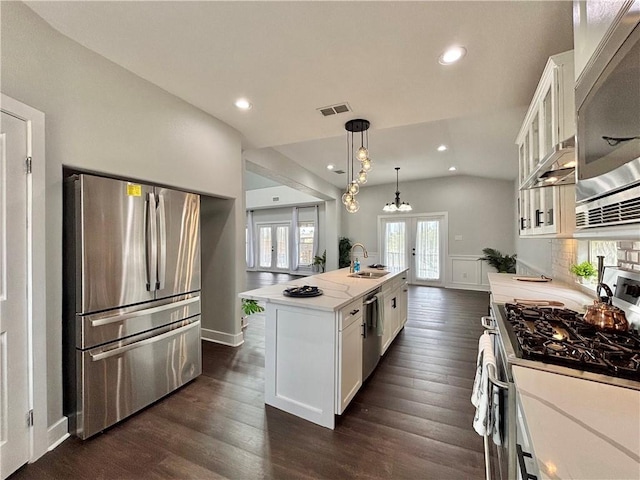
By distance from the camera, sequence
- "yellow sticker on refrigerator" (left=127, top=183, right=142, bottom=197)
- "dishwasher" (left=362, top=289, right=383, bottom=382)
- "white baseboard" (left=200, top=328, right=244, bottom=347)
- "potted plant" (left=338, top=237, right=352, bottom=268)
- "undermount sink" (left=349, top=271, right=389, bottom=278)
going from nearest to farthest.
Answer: "yellow sticker on refrigerator" (left=127, top=183, right=142, bottom=197)
"dishwasher" (left=362, top=289, right=383, bottom=382)
"undermount sink" (left=349, top=271, right=389, bottom=278)
"white baseboard" (left=200, top=328, right=244, bottom=347)
"potted plant" (left=338, top=237, right=352, bottom=268)

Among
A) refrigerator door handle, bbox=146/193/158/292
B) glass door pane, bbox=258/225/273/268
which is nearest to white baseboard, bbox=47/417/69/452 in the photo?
refrigerator door handle, bbox=146/193/158/292

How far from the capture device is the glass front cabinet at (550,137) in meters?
1.54

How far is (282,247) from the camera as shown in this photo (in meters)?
10.3

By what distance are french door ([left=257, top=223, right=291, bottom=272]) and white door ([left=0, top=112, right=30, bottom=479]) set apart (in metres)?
8.41

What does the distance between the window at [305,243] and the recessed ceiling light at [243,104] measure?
22.5 ft

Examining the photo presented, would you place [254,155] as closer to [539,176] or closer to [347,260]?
[539,176]

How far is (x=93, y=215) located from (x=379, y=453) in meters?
2.47

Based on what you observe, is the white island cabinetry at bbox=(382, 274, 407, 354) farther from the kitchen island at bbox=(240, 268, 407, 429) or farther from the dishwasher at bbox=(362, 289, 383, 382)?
the kitchen island at bbox=(240, 268, 407, 429)

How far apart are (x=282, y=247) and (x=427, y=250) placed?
17.0ft

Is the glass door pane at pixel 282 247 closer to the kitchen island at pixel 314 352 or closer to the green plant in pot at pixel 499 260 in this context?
the green plant in pot at pixel 499 260

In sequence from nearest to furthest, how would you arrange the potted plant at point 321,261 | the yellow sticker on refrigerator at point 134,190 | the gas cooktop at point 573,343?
the gas cooktop at point 573,343, the yellow sticker on refrigerator at point 134,190, the potted plant at point 321,261

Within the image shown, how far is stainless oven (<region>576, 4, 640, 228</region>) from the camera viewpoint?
67cm

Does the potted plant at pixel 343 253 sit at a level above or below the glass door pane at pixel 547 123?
below

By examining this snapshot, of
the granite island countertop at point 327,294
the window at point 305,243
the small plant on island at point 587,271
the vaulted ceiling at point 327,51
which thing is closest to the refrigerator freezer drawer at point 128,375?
the granite island countertop at point 327,294
